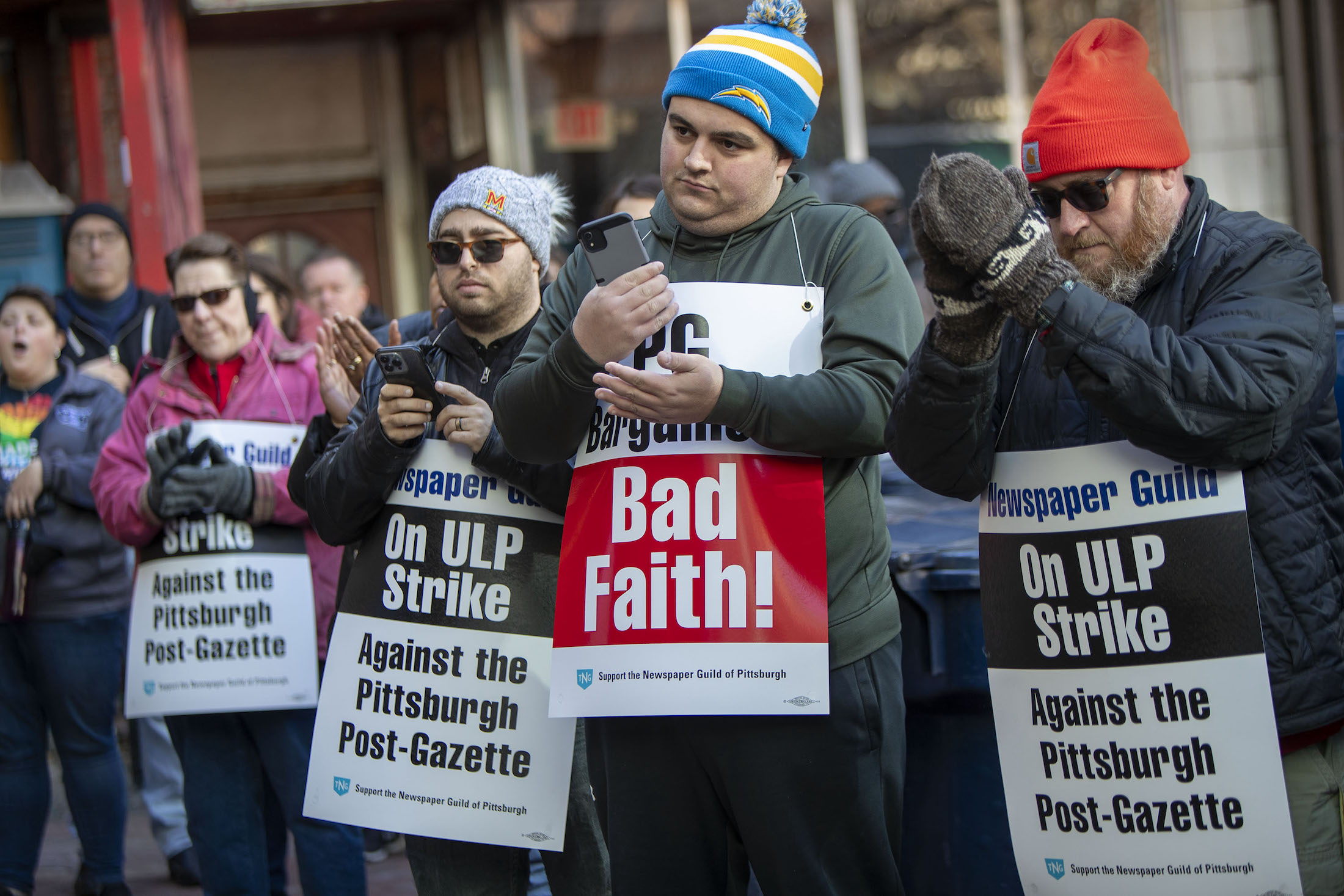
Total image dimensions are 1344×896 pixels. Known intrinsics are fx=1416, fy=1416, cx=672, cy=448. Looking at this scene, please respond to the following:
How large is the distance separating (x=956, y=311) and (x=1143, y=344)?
293mm

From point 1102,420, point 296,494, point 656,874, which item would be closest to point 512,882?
point 656,874

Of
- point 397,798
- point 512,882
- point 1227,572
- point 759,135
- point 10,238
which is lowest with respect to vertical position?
point 512,882

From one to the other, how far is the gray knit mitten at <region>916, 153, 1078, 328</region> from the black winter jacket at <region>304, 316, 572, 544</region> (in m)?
1.11

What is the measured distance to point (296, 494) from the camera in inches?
139

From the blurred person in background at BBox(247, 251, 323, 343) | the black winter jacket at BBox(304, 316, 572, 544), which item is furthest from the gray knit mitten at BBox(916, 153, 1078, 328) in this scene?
the blurred person in background at BBox(247, 251, 323, 343)

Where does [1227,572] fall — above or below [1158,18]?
below

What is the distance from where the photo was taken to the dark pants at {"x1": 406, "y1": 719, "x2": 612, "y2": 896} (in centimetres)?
320

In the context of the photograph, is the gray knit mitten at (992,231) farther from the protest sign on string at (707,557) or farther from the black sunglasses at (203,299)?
the black sunglasses at (203,299)

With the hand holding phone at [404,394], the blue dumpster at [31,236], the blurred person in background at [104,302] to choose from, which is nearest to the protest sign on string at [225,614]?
the hand holding phone at [404,394]

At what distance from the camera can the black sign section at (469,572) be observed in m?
3.12

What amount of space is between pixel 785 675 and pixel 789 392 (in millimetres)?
500

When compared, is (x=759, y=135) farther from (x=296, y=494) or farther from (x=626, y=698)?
(x=296, y=494)

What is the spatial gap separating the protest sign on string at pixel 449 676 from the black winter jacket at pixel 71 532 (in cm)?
195

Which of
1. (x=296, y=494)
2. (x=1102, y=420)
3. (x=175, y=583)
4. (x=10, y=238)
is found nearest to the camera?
(x=1102, y=420)
